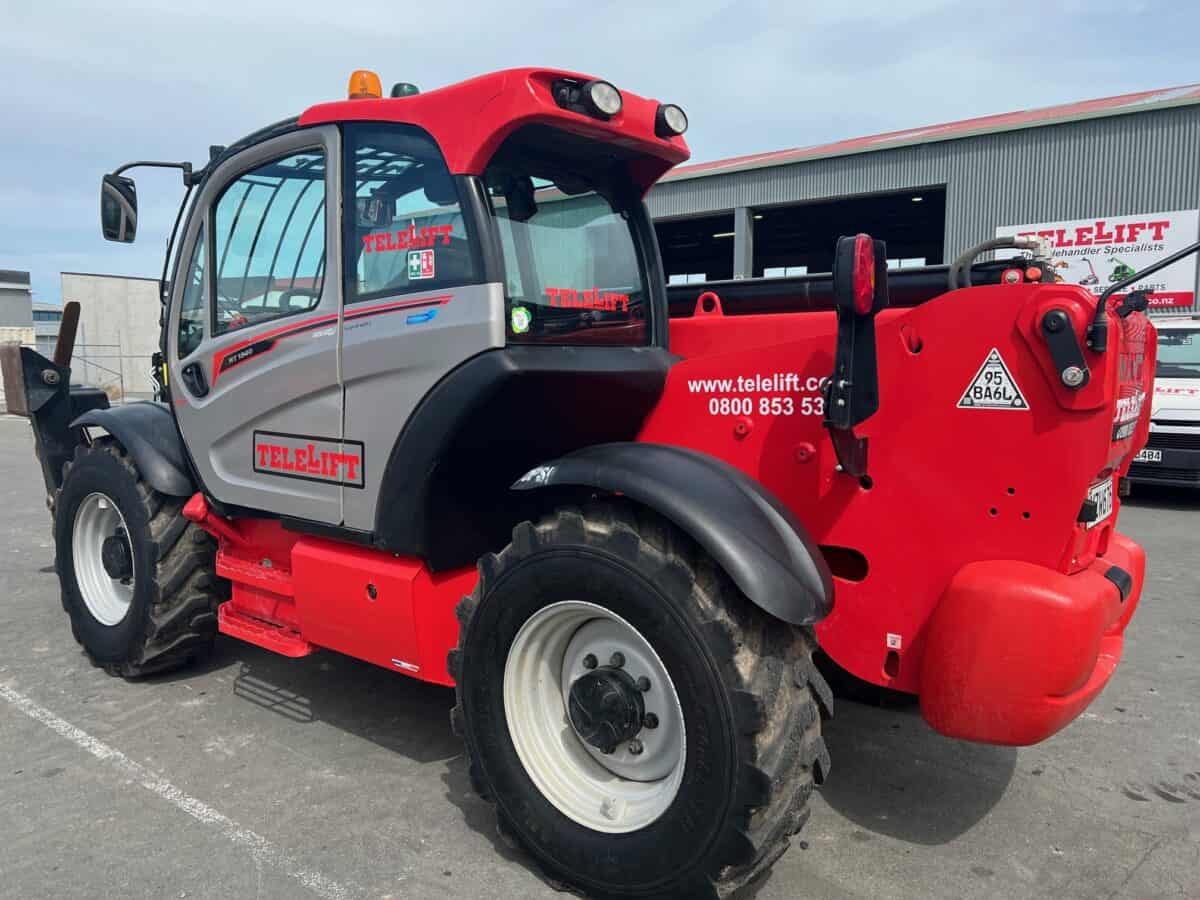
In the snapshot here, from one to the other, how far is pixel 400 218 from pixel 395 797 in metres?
2.15

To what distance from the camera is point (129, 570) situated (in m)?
4.77

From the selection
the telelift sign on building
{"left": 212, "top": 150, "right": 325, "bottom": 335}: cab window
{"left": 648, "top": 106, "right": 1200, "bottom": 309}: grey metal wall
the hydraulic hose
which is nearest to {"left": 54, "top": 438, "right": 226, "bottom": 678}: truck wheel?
{"left": 212, "top": 150, "right": 325, "bottom": 335}: cab window

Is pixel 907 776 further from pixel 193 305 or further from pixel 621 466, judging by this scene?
pixel 193 305

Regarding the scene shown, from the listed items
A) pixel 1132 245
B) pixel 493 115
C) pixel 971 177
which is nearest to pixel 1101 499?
pixel 493 115

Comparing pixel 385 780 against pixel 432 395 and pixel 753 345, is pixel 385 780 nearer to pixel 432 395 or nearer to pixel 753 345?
pixel 432 395

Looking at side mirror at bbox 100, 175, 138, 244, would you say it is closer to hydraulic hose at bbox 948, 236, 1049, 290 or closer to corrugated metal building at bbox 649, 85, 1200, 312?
hydraulic hose at bbox 948, 236, 1049, 290

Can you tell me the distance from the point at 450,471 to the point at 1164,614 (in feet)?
16.1

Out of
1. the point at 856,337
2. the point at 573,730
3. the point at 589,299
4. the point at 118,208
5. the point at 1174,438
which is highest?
the point at 118,208

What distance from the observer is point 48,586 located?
6.55m

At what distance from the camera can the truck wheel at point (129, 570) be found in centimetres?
446

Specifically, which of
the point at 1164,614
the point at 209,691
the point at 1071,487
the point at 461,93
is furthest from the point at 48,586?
the point at 1164,614

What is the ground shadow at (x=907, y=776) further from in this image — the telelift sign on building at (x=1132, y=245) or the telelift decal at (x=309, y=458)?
the telelift sign on building at (x=1132, y=245)

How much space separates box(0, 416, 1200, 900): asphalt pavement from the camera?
289 centimetres

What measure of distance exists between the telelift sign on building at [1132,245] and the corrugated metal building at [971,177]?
150 mm
